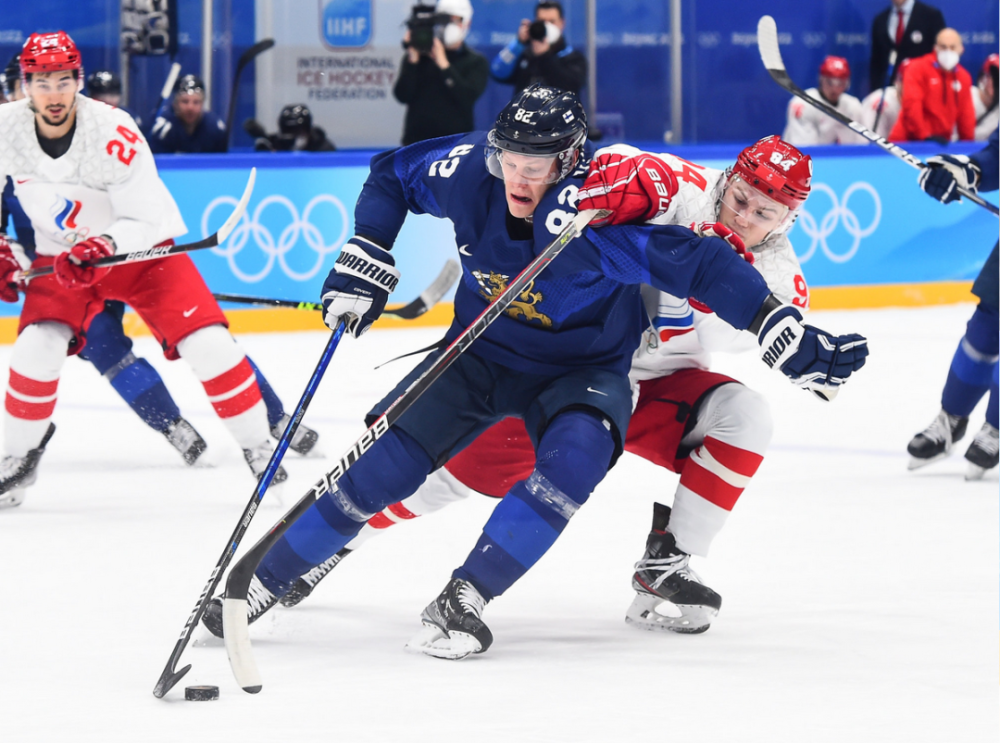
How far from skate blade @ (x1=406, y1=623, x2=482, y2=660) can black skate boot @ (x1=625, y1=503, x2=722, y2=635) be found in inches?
14.2

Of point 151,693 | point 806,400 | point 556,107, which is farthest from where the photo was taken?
point 806,400

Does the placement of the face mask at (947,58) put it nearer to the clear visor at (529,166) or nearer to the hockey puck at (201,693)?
the clear visor at (529,166)

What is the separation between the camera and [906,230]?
7.34 metres

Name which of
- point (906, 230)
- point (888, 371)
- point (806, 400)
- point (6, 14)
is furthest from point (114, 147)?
point (906, 230)

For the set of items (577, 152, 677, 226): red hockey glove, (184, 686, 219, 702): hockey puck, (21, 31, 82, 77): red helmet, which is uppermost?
(21, 31, 82, 77): red helmet

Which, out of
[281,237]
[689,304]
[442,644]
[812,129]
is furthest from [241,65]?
[442,644]

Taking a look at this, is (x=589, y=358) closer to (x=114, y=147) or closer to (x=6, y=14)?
(x=114, y=147)

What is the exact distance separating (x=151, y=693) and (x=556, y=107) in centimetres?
109

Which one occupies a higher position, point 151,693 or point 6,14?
point 6,14

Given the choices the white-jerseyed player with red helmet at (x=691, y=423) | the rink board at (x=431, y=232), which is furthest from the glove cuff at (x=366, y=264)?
the rink board at (x=431, y=232)

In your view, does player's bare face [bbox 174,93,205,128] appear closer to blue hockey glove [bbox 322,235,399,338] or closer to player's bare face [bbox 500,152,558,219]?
blue hockey glove [bbox 322,235,399,338]

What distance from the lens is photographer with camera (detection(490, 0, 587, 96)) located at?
23.1 ft

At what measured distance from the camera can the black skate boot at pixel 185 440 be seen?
4.03 m

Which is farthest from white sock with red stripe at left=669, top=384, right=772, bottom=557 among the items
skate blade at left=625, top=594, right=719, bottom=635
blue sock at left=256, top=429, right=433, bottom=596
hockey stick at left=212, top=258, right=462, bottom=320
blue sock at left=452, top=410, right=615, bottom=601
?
hockey stick at left=212, top=258, right=462, bottom=320
